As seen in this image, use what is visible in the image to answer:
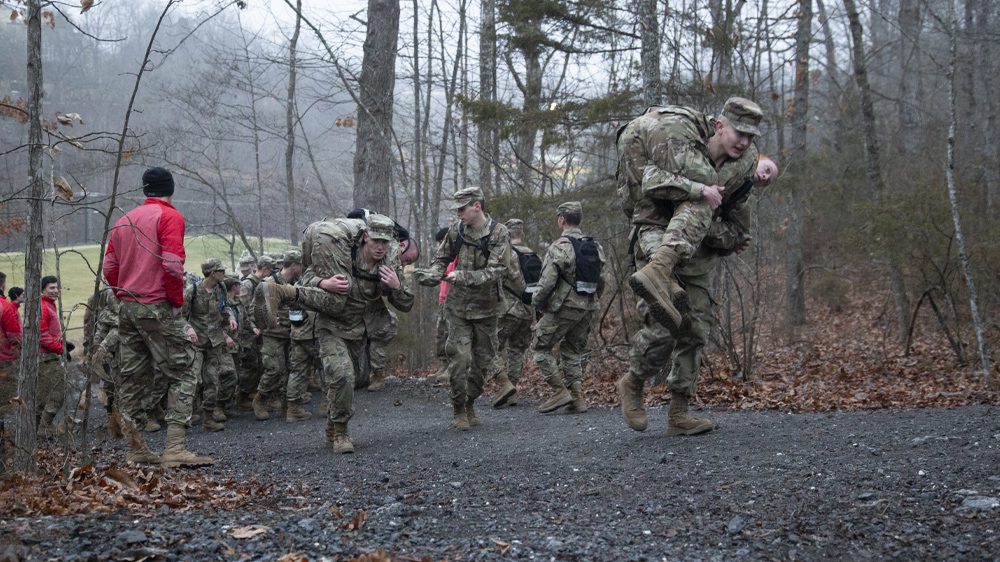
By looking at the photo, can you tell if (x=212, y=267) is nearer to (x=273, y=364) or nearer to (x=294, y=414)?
(x=273, y=364)

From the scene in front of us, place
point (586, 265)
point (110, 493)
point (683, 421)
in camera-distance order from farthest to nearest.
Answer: point (586, 265)
point (683, 421)
point (110, 493)

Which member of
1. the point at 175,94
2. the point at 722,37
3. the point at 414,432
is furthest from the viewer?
the point at 175,94

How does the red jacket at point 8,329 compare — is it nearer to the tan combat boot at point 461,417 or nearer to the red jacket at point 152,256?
the red jacket at point 152,256

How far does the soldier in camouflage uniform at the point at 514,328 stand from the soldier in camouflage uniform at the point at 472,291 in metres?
2.62

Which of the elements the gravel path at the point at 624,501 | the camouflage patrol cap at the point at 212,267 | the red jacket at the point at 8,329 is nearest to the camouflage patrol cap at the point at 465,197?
the gravel path at the point at 624,501

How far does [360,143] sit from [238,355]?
4.57 m

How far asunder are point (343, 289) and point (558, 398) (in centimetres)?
365

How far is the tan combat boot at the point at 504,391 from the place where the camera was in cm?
1015

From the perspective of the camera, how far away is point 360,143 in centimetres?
1423

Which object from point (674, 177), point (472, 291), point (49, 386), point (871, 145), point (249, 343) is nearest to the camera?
point (674, 177)

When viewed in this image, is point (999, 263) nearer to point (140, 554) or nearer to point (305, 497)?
point (305, 497)

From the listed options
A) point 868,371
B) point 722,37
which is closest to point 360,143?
point 722,37

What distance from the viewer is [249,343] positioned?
38.1ft

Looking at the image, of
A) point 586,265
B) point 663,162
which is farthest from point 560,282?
point 663,162
